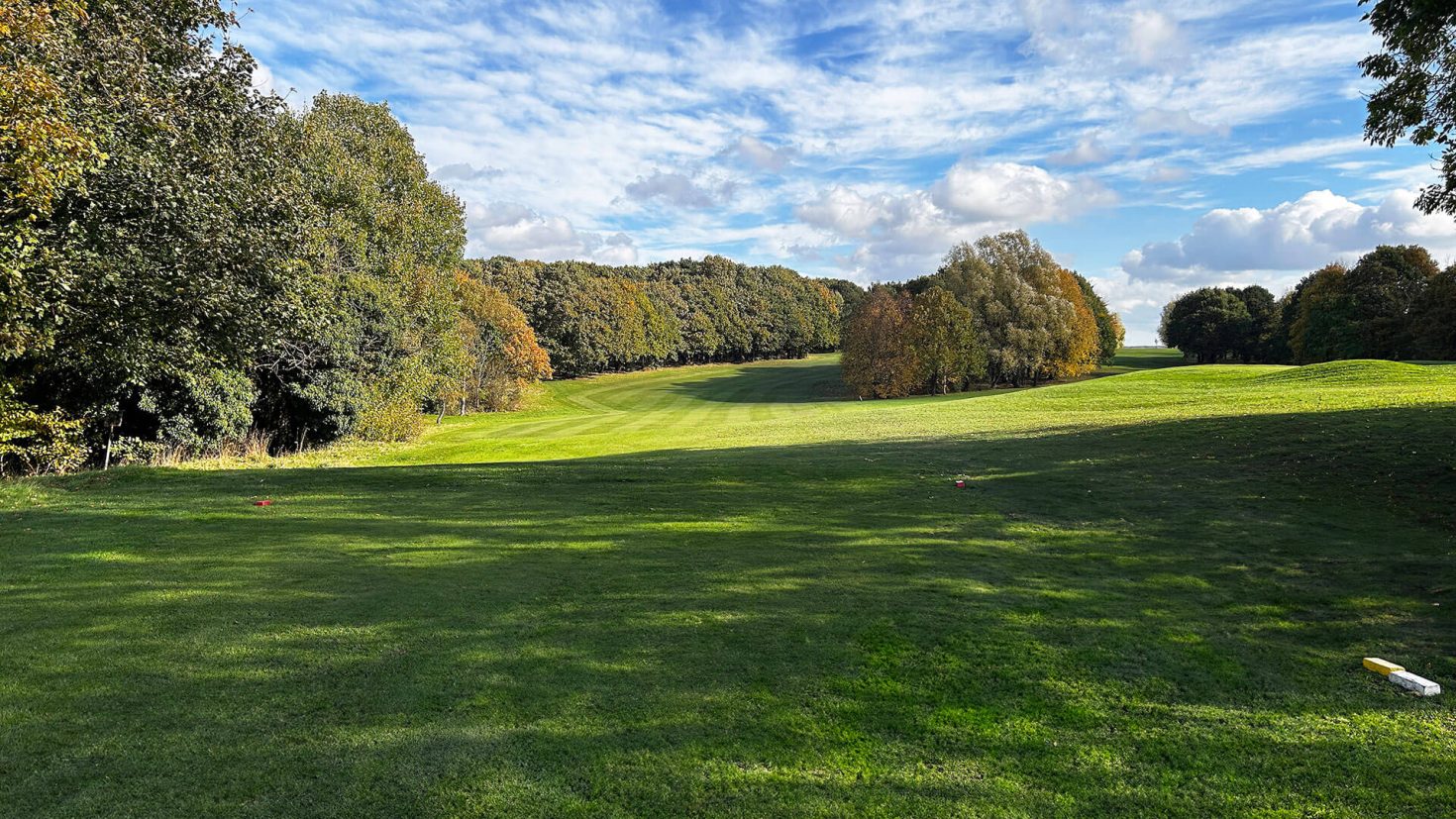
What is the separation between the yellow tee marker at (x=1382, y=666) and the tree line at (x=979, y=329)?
2175 inches

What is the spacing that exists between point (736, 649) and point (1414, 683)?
4.55 metres

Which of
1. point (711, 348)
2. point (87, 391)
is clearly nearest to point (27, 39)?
point (87, 391)

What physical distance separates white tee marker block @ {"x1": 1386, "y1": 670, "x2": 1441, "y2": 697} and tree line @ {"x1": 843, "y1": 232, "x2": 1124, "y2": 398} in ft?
182

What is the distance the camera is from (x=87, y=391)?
18.6 meters

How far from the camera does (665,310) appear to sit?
101 metres

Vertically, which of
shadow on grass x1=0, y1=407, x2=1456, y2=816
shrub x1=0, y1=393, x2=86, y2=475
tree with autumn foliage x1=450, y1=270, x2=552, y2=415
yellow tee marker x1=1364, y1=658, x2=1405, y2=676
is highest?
tree with autumn foliage x1=450, y1=270, x2=552, y2=415

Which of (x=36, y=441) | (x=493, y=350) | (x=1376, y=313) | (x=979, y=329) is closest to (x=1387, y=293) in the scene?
(x=1376, y=313)

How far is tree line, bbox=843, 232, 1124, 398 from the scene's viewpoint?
5959 centimetres

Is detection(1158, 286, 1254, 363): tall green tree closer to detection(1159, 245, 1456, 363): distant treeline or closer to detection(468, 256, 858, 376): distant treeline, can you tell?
detection(1159, 245, 1456, 363): distant treeline

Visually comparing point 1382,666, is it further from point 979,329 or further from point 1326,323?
point 1326,323

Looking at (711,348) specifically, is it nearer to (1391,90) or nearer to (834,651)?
(1391,90)

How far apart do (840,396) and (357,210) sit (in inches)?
1775

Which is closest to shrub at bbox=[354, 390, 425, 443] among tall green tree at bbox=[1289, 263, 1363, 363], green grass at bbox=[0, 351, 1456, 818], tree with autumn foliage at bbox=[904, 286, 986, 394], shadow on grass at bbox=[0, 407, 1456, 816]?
green grass at bbox=[0, 351, 1456, 818]

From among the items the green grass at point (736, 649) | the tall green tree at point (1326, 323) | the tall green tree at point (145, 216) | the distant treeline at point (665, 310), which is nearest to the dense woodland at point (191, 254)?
the tall green tree at point (145, 216)
